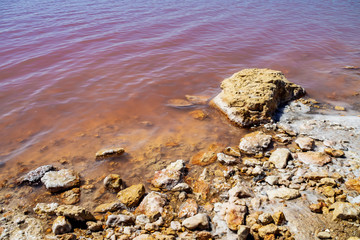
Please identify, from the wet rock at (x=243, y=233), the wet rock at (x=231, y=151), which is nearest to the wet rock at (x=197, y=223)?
the wet rock at (x=243, y=233)

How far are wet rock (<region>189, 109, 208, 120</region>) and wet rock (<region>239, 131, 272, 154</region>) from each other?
1.46 metres

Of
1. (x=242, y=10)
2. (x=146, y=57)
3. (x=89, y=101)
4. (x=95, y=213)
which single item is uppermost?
(x=242, y=10)

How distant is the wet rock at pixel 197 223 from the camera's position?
3.06m

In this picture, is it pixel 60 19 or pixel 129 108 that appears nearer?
pixel 129 108

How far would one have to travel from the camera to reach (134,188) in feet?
12.3

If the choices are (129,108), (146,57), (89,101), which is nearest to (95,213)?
(129,108)

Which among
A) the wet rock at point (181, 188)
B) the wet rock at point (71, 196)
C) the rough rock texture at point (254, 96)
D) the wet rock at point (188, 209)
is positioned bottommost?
the wet rock at point (71, 196)

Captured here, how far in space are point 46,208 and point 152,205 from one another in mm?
1622

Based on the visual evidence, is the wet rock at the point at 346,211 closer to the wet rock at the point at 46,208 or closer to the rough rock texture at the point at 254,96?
the rough rock texture at the point at 254,96

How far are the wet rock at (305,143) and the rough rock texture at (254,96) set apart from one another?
0.96 metres

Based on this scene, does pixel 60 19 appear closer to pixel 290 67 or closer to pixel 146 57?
pixel 146 57

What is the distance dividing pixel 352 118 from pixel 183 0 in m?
19.2

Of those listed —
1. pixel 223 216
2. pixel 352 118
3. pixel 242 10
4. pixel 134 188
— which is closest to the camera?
pixel 223 216

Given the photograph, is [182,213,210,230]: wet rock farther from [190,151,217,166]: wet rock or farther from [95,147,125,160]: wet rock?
[95,147,125,160]: wet rock
